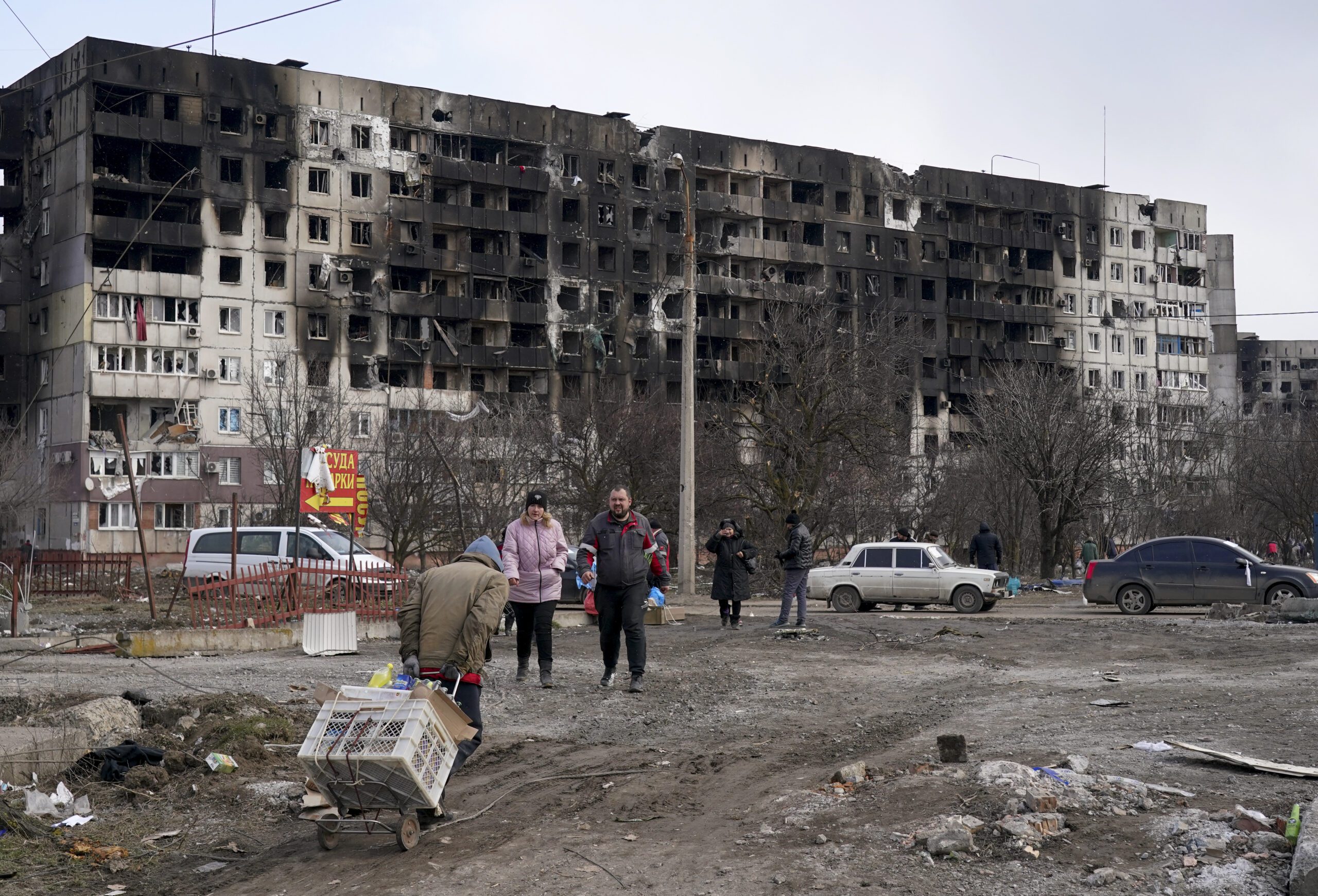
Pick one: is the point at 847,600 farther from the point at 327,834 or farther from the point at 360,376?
the point at 360,376

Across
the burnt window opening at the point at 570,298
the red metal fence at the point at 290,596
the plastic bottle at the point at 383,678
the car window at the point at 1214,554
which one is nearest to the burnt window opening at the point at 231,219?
the burnt window opening at the point at 570,298

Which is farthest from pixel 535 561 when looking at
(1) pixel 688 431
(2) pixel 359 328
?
(2) pixel 359 328

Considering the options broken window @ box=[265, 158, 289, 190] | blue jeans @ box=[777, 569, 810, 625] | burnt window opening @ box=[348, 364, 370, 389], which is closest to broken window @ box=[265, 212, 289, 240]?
broken window @ box=[265, 158, 289, 190]

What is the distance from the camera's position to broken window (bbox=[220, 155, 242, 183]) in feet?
235

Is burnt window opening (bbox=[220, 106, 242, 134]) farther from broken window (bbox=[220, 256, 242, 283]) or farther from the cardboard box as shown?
the cardboard box

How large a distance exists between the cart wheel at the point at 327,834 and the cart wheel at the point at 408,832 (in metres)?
0.36

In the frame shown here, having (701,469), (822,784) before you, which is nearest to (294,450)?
(701,469)

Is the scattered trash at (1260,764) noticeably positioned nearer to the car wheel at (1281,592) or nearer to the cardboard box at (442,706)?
the cardboard box at (442,706)

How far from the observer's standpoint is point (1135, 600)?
27.5 m

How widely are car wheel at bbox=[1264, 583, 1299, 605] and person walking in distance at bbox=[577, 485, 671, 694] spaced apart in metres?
17.2

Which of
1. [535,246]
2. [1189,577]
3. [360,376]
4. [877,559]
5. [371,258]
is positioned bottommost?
[1189,577]

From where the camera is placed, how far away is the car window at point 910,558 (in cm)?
2922

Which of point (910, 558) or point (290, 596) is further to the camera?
point (910, 558)

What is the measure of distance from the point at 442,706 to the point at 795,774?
2658 millimetres
